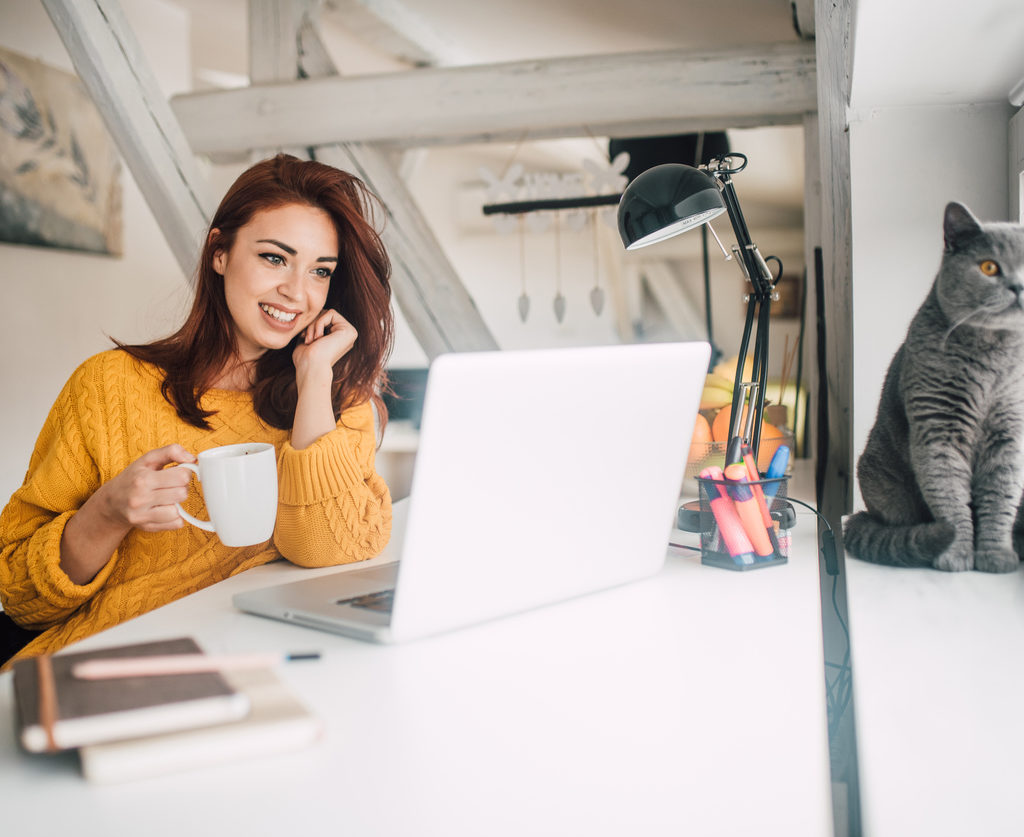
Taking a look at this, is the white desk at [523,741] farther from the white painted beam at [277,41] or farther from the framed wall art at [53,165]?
the framed wall art at [53,165]

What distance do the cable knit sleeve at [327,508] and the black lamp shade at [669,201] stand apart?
0.51 meters

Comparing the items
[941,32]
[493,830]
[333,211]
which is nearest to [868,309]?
[941,32]

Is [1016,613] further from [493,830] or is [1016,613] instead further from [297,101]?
[297,101]

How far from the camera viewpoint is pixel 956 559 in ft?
3.40

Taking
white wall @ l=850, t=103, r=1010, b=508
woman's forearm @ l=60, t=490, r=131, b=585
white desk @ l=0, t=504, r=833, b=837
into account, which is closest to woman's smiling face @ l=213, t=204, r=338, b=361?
woman's forearm @ l=60, t=490, r=131, b=585

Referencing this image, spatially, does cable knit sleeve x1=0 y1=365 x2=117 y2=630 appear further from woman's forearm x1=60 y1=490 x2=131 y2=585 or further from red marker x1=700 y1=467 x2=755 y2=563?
red marker x1=700 y1=467 x2=755 y2=563

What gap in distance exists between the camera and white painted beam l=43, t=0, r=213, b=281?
1916 mm

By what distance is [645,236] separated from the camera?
3.76ft

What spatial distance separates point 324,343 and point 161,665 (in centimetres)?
79

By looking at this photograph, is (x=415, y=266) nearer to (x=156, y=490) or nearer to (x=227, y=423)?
(x=227, y=423)

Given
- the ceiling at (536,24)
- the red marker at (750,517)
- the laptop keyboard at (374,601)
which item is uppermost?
the ceiling at (536,24)

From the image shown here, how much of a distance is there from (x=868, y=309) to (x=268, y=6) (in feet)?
5.74

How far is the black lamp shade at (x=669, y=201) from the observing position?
109 centimetres

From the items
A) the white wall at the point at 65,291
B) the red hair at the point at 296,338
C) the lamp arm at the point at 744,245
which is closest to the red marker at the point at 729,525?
the lamp arm at the point at 744,245
